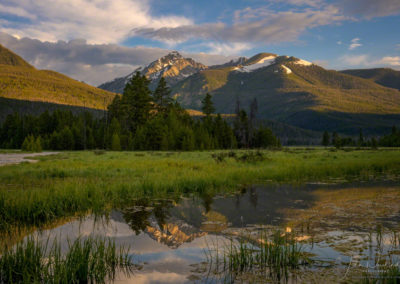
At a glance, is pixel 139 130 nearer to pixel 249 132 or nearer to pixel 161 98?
pixel 161 98

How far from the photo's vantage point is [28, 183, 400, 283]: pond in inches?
248

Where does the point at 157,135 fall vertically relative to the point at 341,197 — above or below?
above

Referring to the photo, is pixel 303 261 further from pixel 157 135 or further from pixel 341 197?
pixel 157 135

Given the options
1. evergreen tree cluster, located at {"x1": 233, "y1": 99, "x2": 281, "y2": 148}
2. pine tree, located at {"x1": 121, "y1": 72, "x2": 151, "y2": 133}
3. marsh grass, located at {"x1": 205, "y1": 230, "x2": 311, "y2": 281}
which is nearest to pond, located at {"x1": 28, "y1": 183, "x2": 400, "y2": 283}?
marsh grass, located at {"x1": 205, "y1": 230, "x2": 311, "y2": 281}

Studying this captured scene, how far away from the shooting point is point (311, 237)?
8.30m

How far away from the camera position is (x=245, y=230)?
9.22m

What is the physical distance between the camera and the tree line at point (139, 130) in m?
66.4

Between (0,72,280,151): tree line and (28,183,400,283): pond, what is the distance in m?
51.2

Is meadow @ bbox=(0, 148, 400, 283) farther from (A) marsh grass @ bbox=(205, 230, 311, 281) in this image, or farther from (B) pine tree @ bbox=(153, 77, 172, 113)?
(B) pine tree @ bbox=(153, 77, 172, 113)

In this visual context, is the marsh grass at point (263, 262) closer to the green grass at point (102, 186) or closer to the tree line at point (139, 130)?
the green grass at point (102, 186)

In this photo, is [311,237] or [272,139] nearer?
[311,237]

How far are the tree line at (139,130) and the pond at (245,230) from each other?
168 ft

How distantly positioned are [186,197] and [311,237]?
7.40 meters

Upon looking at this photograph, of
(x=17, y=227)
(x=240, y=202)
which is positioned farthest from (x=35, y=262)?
(x=240, y=202)
